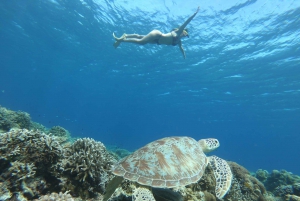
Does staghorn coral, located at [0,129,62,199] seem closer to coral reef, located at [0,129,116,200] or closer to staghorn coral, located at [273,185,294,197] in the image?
coral reef, located at [0,129,116,200]

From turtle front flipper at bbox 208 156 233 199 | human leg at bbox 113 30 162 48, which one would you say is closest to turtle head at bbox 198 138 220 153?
turtle front flipper at bbox 208 156 233 199

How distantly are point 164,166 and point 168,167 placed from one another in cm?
9

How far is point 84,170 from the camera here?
11.9ft

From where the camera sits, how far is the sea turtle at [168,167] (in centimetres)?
339

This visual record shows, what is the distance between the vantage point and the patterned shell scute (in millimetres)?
3398

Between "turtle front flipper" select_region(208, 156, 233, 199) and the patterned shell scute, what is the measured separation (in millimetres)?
443

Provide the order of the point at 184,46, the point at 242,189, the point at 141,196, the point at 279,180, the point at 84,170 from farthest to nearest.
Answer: the point at 184,46 < the point at 279,180 < the point at 242,189 < the point at 84,170 < the point at 141,196

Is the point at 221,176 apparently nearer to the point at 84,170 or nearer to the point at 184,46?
the point at 84,170

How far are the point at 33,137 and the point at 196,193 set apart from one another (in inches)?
148

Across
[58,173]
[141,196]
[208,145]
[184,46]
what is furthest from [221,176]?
[184,46]

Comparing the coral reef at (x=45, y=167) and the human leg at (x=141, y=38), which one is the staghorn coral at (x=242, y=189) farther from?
the human leg at (x=141, y=38)

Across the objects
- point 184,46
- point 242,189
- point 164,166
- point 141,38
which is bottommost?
point 242,189

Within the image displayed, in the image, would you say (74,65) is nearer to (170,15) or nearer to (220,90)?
(170,15)

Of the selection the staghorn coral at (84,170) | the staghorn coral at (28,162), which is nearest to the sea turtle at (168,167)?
the staghorn coral at (84,170)
